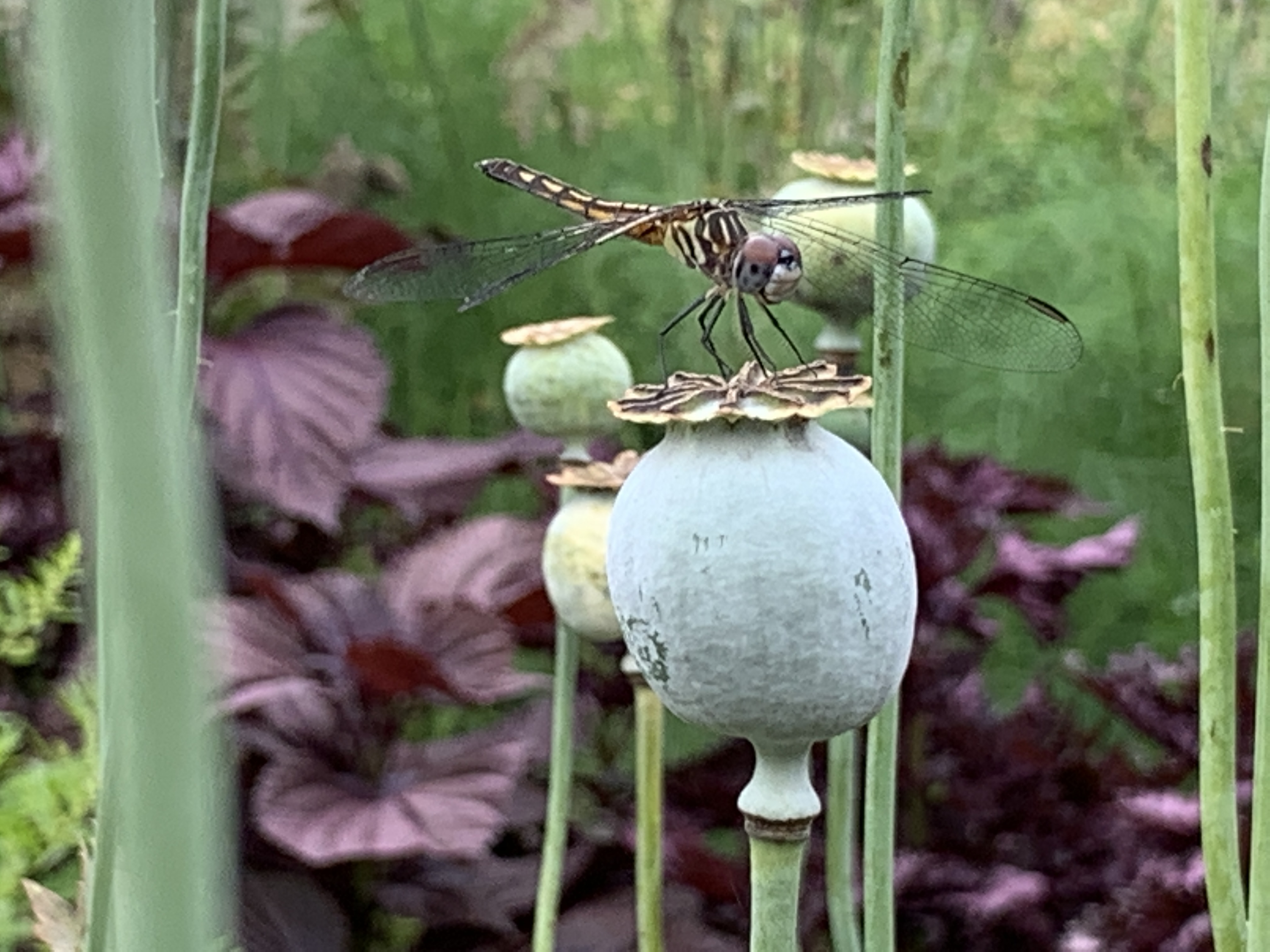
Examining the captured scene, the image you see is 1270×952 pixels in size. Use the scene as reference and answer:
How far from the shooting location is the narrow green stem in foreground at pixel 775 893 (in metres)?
0.22

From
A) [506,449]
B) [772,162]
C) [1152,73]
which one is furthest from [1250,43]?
[506,449]

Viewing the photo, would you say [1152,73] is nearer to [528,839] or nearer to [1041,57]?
[1041,57]

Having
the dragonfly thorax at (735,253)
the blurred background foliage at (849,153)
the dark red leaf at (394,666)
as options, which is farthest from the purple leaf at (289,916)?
the blurred background foliage at (849,153)

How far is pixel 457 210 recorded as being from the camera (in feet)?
5.14

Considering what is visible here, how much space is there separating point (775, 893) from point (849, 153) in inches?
50.6

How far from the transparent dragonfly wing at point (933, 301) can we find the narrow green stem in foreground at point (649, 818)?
0.13 m

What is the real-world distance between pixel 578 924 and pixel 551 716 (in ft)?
0.43

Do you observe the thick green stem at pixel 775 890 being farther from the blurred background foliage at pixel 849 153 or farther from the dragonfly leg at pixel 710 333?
the blurred background foliage at pixel 849 153

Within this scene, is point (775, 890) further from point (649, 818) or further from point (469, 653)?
point (469, 653)

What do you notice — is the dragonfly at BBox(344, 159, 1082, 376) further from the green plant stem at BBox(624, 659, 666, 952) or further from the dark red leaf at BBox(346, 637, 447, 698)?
the dark red leaf at BBox(346, 637, 447, 698)

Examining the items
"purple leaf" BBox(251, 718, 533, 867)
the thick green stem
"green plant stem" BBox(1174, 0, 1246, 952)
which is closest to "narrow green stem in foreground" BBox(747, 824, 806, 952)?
the thick green stem

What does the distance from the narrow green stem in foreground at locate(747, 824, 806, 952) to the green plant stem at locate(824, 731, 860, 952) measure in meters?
0.08

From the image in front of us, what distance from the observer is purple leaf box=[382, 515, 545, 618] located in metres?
0.87

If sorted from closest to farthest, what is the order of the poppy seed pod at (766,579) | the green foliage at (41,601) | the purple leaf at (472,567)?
the poppy seed pod at (766,579), the green foliage at (41,601), the purple leaf at (472,567)
